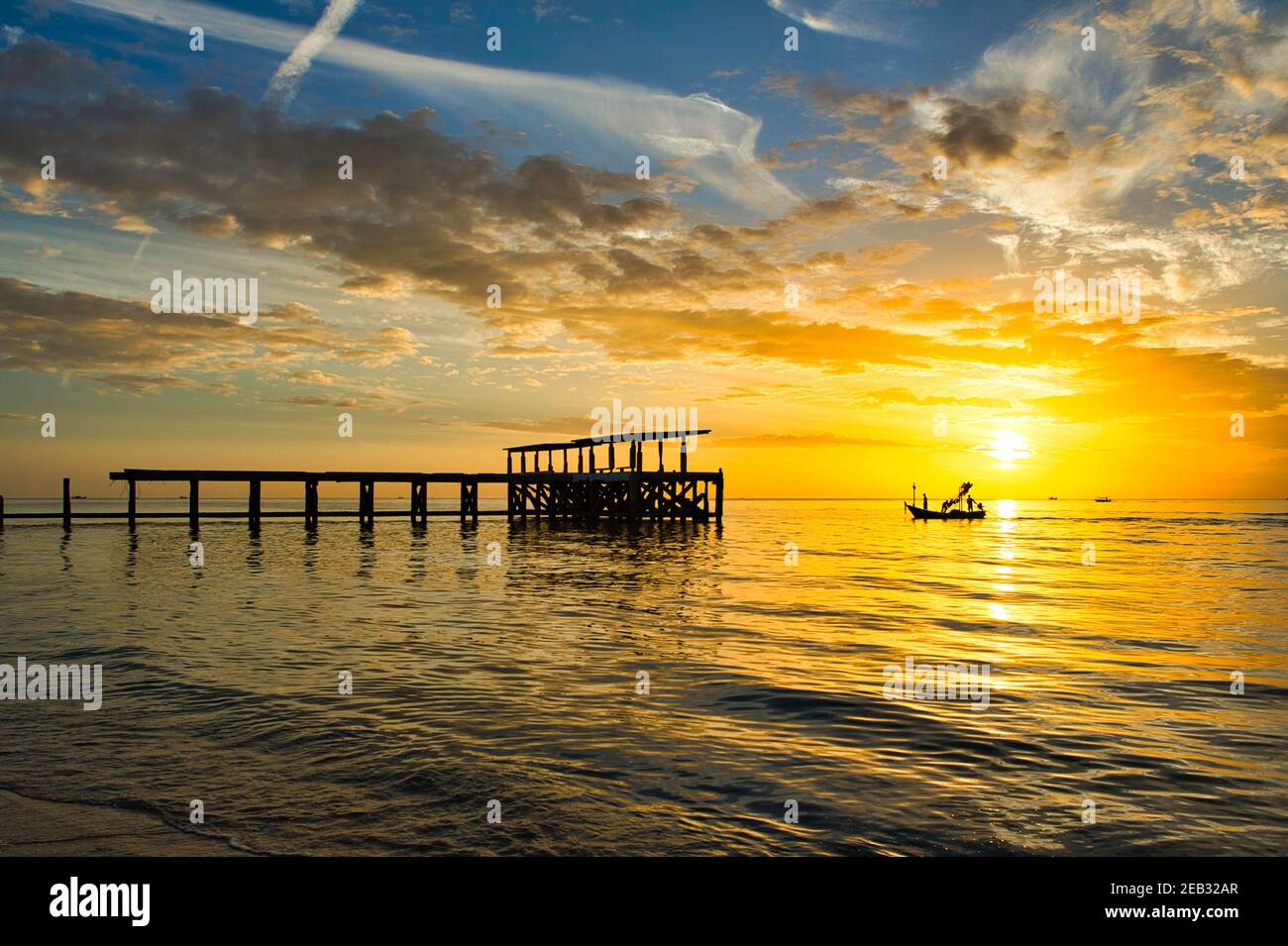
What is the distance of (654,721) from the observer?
9977 mm

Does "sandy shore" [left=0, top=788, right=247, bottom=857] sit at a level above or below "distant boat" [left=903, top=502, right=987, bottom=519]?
above

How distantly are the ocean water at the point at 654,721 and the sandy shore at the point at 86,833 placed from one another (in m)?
0.19

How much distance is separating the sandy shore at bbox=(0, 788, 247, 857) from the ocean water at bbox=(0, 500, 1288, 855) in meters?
0.19

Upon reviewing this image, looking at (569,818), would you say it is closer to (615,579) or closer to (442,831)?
(442,831)

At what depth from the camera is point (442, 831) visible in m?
6.48

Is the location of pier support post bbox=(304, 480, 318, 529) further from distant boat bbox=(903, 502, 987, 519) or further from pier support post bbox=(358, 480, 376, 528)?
distant boat bbox=(903, 502, 987, 519)

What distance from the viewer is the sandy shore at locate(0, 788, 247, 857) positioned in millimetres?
5992

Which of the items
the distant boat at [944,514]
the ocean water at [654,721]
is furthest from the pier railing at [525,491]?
the distant boat at [944,514]

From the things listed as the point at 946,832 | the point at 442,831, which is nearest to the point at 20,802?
the point at 442,831

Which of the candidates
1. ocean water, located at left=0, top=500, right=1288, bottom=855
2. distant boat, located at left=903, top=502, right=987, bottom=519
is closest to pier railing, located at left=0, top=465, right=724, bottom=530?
ocean water, located at left=0, top=500, right=1288, bottom=855

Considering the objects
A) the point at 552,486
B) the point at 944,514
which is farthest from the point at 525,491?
the point at 944,514

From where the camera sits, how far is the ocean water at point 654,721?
22.1 ft
